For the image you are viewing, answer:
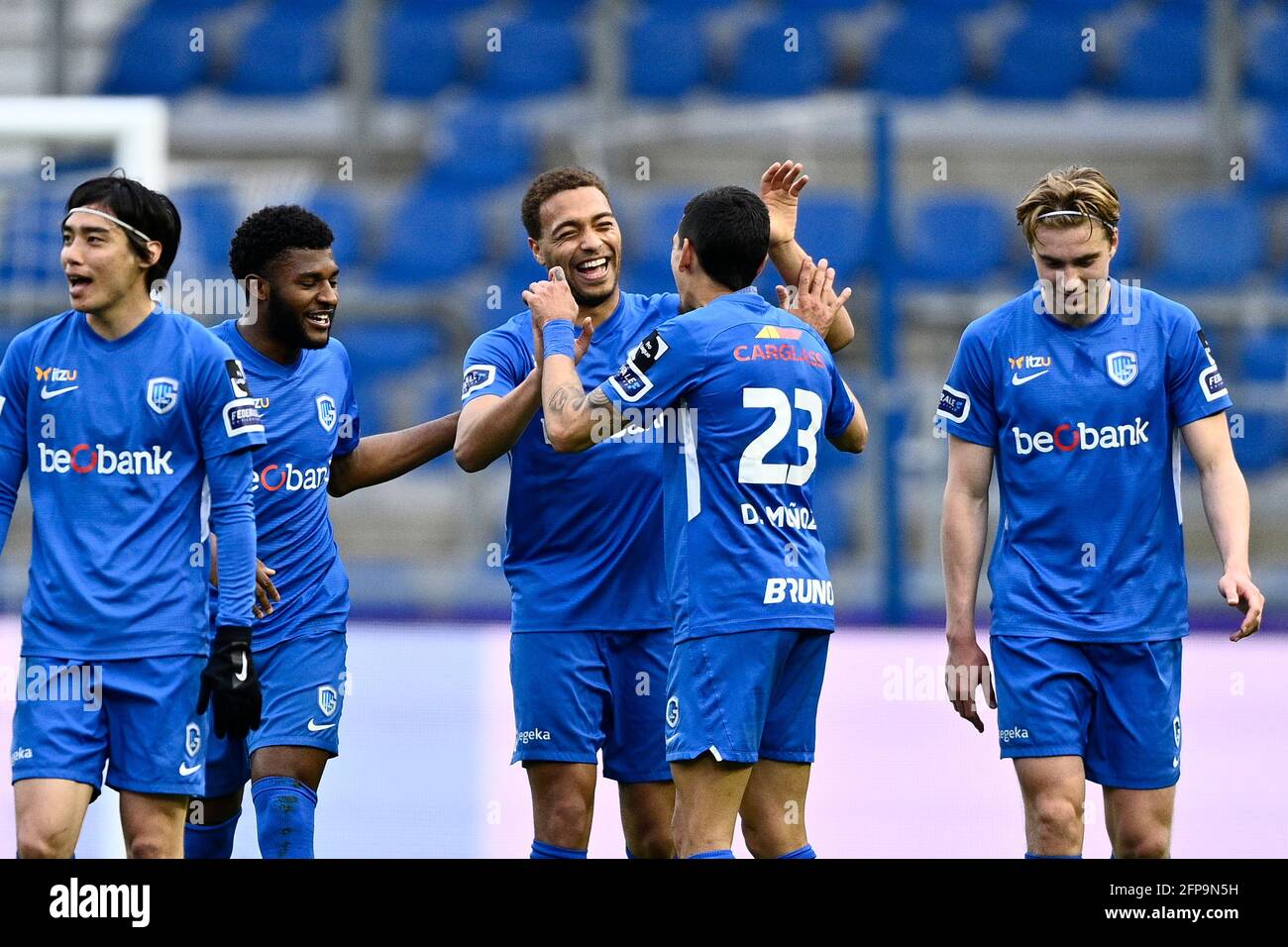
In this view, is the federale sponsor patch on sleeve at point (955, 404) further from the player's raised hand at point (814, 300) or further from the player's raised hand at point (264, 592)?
the player's raised hand at point (264, 592)

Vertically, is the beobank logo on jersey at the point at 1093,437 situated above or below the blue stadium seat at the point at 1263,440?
below

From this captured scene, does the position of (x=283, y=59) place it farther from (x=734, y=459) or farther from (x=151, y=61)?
(x=734, y=459)

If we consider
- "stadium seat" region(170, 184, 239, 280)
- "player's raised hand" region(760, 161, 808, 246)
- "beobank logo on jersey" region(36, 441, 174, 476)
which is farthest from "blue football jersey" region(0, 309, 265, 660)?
"stadium seat" region(170, 184, 239, 280)

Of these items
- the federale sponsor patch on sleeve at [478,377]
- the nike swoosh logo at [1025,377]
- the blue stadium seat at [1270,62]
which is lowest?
the nike swoosh logo at [1025,377]

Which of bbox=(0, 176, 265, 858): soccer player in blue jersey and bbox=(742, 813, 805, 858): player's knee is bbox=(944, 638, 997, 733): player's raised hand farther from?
bbox=(0, 176, 265, 858): soccer player in blue jersey

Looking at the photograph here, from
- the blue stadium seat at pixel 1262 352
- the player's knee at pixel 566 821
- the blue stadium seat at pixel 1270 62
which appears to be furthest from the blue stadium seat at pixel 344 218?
the player's knee at pixel 566 821

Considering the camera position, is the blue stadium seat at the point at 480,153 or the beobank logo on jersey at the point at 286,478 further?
the blue stadium seat at the point at 480,153

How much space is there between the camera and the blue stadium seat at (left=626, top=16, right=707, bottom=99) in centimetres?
1739

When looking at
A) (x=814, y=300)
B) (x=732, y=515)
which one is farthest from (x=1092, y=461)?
(x=732, y=515)

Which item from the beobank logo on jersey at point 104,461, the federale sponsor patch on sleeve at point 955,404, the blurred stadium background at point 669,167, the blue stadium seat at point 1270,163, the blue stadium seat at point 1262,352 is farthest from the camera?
the blue stadium seat at point 1270,163

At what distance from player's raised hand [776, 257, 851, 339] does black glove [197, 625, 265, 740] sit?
1.72 metres

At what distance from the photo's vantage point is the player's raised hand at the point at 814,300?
18.0 ft

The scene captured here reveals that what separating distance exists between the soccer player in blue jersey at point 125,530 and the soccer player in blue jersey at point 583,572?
0.79 metres

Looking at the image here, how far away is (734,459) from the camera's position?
4.98 m
